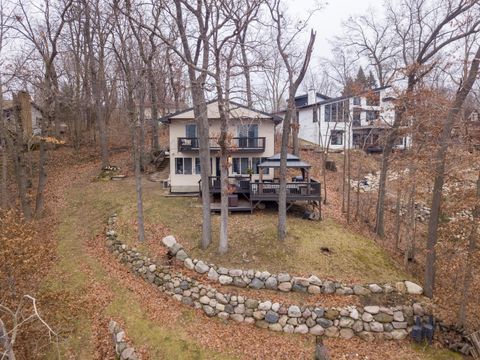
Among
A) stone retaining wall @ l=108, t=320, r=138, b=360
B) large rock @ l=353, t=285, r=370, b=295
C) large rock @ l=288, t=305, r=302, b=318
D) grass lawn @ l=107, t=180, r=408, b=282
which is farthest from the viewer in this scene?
grass lawn @ l=107, t=180, r=408, b=282

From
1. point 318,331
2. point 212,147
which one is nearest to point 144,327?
point 318,331

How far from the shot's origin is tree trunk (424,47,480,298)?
861 centimetres

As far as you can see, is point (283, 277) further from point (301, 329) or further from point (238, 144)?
point (238, 144)

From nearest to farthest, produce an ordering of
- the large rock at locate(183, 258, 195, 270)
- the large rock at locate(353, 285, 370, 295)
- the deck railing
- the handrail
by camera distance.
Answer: the large rock at locate(353, 285, 370, 295) → the large rock at locate(183, 258, 195, 270) → the deck railing → the handrail

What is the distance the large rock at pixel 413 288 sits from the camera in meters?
9.48

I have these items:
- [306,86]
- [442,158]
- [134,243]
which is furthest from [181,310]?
[306,86]

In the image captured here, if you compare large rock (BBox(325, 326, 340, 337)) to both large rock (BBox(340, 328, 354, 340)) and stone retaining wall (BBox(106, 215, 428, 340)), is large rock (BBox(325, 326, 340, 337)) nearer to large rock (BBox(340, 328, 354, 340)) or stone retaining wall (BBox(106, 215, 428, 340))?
stone retaining wall (BBox(106, 215, 428, 340))

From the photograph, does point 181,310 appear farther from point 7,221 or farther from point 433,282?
point 433,282

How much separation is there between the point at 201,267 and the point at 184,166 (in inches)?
328

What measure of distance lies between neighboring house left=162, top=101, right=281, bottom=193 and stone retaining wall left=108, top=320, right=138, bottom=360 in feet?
30.3

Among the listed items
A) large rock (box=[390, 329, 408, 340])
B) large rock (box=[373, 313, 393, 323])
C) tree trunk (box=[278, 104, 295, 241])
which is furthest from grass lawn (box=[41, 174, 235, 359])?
large rock (box=[390, 329, 408, 340])

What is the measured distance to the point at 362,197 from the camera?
1794cm

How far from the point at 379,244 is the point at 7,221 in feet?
43.1

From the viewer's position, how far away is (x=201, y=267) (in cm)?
1032
